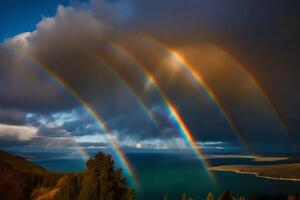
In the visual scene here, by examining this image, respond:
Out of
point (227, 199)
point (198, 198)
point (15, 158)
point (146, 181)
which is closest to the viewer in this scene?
point (227, 199)

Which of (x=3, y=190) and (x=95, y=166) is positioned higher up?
(x=95, y=166)

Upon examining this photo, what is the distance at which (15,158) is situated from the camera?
17038 cm

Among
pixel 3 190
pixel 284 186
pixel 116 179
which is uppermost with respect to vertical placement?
pixel 284 186

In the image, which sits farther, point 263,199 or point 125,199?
point 263,199

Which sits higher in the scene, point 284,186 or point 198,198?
point 284,186

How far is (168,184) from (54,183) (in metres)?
112

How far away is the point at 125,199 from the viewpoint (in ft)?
120

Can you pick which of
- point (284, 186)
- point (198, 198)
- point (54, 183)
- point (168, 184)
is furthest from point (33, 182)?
point (284, 186)

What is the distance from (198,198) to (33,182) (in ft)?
260

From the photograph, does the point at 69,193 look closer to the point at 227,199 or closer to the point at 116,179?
the point at 116,179

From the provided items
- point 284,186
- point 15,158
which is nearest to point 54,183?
point 15,158

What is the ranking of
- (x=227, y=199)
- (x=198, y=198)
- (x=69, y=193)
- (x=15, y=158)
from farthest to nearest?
(x=15, y=158) → (x=198, y=198) → (x=227, y=199) → (x=69, y=193)

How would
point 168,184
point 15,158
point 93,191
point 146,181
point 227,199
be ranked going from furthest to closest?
point 146,181 < point 168,184 < point 15,158 < point 227,199 < point 93,191

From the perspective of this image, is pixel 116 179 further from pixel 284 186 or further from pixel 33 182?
pixel 284 186
